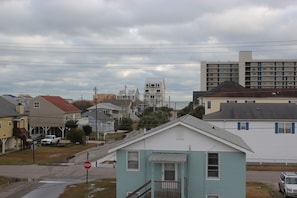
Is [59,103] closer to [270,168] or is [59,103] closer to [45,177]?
[45,177]

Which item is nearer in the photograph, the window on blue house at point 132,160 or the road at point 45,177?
the window on blue house at point 132,160

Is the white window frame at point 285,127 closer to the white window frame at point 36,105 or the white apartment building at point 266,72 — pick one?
the white window frame at point 36,105

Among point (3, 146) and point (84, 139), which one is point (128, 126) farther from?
point (3, 146)

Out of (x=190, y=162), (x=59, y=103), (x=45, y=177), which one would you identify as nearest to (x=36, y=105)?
(x=59, y=103)

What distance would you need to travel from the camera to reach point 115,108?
11744 cm

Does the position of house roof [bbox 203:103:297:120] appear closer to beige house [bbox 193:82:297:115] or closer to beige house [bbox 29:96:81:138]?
beige house [bbox 193:82:297:115]

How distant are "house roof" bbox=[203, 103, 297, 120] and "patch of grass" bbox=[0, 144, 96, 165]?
18.9m

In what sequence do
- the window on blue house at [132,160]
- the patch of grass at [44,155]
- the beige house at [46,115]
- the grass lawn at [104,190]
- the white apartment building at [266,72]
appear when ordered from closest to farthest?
the window on blue house at [132,160]
the grass lawn at [104,190]
the patch of grass at [44,155]
the beige house at [46,115]
the white apartment building at [266,72]

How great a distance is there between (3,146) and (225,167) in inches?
1555

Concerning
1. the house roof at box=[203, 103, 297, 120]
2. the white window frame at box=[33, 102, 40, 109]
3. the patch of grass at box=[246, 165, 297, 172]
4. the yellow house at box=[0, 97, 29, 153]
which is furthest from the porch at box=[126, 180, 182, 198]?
the white window frame at box=[33, 102, 40, 109]

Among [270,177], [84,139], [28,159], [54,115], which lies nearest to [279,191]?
[270,177]

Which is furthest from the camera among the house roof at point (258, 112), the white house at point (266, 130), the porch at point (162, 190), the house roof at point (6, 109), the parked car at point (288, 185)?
the house roof at point (6, 109)

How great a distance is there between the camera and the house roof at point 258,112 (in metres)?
45.9

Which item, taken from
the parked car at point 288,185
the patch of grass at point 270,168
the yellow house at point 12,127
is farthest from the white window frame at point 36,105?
the parked car at point 288,185
